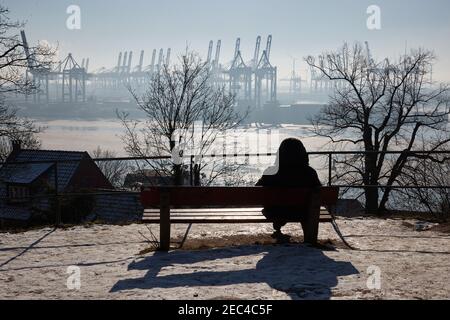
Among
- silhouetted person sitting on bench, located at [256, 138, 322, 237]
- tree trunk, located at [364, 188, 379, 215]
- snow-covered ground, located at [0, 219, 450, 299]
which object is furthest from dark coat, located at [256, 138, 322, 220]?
tree trunk, located at [364, 188, 379, 215]

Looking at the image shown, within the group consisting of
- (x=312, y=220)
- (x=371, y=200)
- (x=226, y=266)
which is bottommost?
(x=371, y=200)

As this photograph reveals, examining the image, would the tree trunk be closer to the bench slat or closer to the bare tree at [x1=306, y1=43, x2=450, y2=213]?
the bare tree at [x1=306, y1=43, x2=450, y2=213]

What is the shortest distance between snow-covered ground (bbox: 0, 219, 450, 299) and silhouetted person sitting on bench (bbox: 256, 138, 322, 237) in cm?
36

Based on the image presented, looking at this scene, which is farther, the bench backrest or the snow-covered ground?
the bench backrest

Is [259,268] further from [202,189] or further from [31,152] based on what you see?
[31,152]

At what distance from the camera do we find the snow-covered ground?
3.58m

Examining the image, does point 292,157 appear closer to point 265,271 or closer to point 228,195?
point 228,195

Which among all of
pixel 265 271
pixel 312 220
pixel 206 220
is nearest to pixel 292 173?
pixel 312 220

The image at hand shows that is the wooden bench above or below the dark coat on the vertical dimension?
below

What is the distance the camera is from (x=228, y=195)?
4770 millimetres

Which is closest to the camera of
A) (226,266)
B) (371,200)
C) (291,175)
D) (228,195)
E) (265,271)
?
(265,271)

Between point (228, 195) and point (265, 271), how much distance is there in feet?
3.13

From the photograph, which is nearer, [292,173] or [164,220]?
[164,220]
